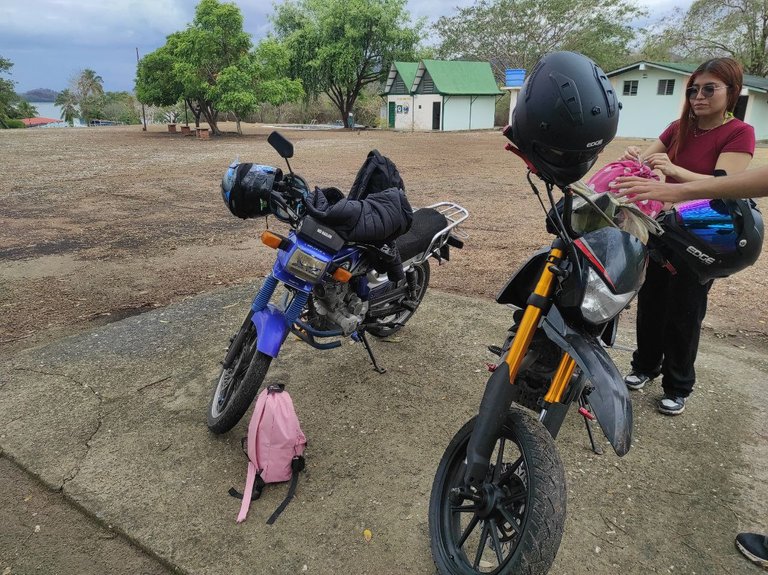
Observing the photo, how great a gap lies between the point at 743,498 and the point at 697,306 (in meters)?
0.95

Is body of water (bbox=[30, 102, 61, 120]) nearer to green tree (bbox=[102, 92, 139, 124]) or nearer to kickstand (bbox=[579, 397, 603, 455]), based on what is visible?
green tree (bbox=[102, 92, 139, 124])

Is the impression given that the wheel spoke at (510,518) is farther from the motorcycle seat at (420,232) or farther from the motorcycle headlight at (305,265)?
the motorcycle seat at (420,232)

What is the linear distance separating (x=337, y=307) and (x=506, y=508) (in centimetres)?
146

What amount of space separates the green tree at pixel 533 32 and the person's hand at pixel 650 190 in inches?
1732

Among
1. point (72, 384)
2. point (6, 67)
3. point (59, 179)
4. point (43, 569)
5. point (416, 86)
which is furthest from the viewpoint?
point (6, 67)

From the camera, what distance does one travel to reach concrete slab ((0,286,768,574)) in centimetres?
214

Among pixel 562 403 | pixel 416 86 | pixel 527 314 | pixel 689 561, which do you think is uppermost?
pixel 416 86

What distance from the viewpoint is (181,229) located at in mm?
7332

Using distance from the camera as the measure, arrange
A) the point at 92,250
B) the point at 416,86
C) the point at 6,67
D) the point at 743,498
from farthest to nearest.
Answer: the point at 6,67, the point at 416,86, the point at 92,250, the point at 743,498

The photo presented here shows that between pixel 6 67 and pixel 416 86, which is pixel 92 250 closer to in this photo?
pixel 416 86

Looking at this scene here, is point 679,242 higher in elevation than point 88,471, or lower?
higher

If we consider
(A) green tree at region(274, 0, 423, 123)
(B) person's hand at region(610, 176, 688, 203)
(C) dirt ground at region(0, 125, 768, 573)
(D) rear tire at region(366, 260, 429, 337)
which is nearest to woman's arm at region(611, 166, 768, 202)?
(B) person's hand at region(610, 176, 688, 203)

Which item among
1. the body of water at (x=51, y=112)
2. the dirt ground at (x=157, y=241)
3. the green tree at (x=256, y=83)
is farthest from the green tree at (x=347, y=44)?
the body of water at (x=51, y=112)

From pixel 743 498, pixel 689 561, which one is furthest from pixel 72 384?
pixel 743 498
